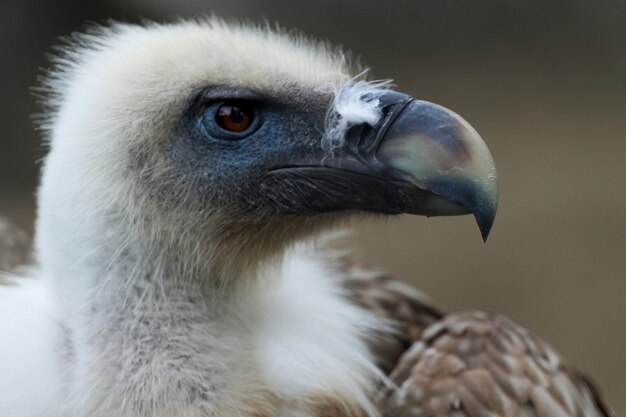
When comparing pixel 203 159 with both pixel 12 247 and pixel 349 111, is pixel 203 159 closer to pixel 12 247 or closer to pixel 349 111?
pixel 349 111

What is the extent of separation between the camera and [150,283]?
2068 millimetres

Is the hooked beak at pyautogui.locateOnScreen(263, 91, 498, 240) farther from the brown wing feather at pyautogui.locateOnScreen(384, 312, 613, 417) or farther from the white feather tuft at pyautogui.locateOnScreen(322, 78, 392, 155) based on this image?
the brown wing feather at pyautogui.locateOnScreen(384, 312, 613, 417)

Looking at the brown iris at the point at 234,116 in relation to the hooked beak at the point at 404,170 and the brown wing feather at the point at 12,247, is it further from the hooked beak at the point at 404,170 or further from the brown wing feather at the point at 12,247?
the brown wing feather at the point at 12,247

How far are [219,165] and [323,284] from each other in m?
0.46

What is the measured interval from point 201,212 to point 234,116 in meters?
0.21

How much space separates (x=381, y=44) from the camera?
22.7ft

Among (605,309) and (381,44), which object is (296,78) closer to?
(605,309)

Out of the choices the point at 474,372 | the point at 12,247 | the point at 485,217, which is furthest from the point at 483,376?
the point at 12,247

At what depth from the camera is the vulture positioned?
6.53 ft

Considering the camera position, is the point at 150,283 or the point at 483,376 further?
the point at 483,376

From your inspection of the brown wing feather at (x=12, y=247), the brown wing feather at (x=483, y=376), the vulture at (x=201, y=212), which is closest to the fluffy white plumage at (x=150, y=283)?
the vulture at (x=201, y=212)

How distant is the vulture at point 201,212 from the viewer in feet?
6.53

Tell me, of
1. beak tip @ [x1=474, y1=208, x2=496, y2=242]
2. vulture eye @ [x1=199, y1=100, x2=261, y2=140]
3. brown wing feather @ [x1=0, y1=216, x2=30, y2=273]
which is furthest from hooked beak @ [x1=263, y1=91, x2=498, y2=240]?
brown wing feather @ [x1=0, y1=216, x2=30, y2=273]

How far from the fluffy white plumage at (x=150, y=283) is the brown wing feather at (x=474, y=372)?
28 cm
